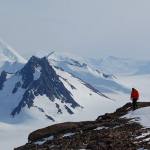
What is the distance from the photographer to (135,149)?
144 feet

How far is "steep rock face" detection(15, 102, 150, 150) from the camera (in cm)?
4634

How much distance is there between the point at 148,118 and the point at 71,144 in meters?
11.5

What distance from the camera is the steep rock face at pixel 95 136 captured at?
152 feet

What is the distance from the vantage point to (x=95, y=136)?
5103 cm

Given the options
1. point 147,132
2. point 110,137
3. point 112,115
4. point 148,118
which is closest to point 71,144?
point 110,137

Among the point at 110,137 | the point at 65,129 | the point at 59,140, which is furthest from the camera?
the point at 65,129

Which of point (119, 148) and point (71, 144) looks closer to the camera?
point (119, 148)

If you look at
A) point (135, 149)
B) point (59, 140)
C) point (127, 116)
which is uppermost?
point (127, 116)

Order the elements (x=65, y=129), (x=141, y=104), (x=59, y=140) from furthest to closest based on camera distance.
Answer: (x=141, y=104)
(x=65, y=129)
(x=59, y=140)

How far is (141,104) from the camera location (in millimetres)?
75875

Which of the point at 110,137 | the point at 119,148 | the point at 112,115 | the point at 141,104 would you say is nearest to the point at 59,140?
the point at 110,137

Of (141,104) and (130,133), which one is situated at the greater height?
(141,104)

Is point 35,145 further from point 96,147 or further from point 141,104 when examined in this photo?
point 141,104

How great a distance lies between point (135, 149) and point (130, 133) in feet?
22.9
